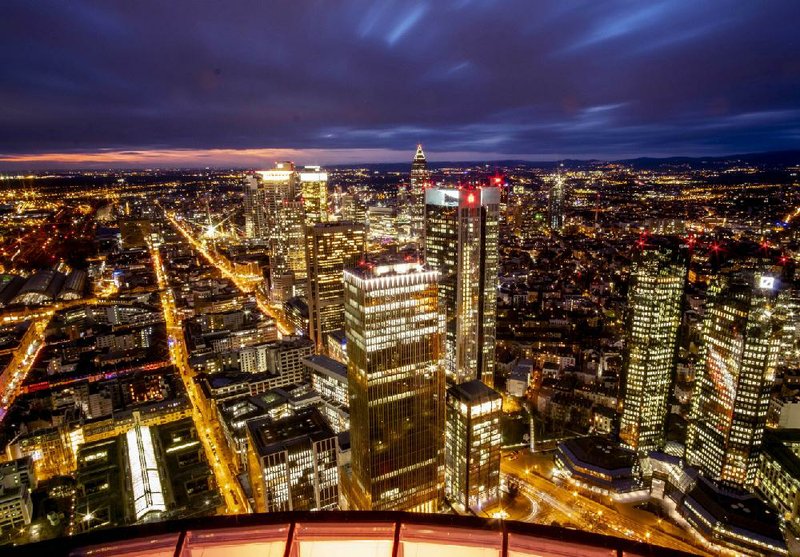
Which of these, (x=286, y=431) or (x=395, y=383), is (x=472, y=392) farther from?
(x=286, y=431)

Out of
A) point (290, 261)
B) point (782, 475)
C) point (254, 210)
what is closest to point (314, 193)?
point (290, 261)

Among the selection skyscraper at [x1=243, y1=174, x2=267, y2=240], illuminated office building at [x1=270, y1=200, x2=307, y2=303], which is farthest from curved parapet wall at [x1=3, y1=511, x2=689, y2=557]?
skyscraper at [x1=243, y1=174, x2=267, y2=240]

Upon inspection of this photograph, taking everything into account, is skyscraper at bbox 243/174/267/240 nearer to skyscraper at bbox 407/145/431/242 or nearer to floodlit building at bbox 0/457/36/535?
skyscraper at bbox 407/145/431/242

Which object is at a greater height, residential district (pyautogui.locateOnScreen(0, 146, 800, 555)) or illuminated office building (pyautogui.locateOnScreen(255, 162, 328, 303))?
illuminated office building (pyautogui.locateOnScreen(255, 162, 328, 303))

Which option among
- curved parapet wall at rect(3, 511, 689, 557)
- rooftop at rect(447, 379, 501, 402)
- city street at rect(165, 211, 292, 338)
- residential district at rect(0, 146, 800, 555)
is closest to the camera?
curved parapet wall at rect(3, 511, 689, 557)

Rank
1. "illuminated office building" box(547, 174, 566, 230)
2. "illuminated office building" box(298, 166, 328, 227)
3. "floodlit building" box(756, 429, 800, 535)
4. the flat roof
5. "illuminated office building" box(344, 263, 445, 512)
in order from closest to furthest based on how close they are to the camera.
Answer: "illuminated office building" box(344, 263, 445, 512) < "floodlit building" box(756, 429, 800, 535) < the flat roof < "illuminated office building" box(298, 166, 328, 227) < "illuminated office building" box(547, 174, 566, 230)

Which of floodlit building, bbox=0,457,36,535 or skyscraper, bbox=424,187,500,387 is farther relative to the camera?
skyscraper, bbox=424,187,500,387
